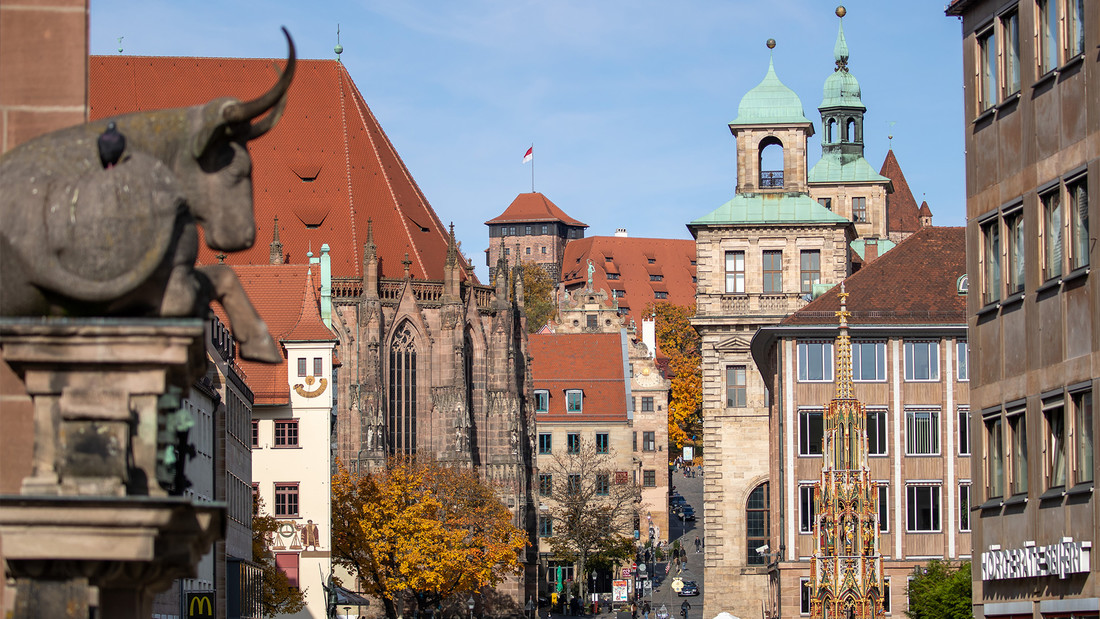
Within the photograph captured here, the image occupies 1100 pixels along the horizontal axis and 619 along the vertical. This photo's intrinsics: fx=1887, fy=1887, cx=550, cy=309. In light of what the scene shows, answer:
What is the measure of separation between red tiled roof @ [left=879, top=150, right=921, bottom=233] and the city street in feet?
94.9

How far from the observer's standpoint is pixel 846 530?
40875 mm

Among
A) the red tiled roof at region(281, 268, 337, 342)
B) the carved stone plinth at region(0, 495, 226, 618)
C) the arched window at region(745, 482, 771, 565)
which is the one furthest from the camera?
the arched window at region(745, 482, 771, 565)

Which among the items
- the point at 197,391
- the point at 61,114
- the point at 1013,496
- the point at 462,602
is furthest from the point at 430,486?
the point at 61,114

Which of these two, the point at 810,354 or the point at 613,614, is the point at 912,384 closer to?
the point at 810,354

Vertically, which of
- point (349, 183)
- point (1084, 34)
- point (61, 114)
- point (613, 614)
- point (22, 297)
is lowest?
point (613, 614)

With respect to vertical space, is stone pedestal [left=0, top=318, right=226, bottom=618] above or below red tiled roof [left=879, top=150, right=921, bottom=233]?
below

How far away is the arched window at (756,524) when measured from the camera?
→ 77.2 meters

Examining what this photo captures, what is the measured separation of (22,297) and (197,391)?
2964cm

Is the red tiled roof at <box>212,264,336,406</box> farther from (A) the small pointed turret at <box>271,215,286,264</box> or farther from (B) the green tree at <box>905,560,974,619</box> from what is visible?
(B) the green tree at <box>905,560,974,619</box>

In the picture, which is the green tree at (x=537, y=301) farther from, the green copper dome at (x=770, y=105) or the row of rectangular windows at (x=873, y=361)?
the row of rectangular windows at (x=873, y=361)

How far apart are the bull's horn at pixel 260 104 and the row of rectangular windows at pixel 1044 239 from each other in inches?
811

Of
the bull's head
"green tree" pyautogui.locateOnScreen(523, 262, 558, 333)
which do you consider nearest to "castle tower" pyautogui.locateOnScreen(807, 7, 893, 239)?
"green tree" pyautogui.locateOnScreen(523, 262, 558, 333)

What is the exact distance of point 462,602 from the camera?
85.4 m

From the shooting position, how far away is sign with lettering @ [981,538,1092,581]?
2681 cm
